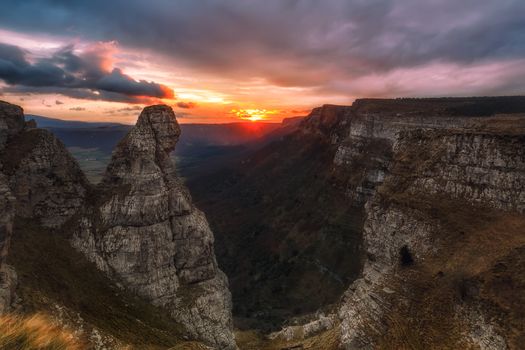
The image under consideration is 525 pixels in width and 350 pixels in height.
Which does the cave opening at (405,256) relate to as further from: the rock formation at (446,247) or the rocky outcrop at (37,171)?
the rocky outcrop at (37,171)

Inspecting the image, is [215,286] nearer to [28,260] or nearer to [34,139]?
[28,260]

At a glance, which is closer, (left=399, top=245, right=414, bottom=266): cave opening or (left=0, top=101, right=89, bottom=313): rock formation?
(left=399, top=245, right=414, bottom=266): cave opening

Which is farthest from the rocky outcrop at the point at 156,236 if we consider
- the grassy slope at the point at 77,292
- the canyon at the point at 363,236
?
the grassy slope at the point at 77,292

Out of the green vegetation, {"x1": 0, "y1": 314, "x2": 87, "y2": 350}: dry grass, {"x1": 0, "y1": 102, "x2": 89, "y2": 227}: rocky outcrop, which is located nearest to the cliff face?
{"x1": 0, "y1": 314, "x2": 87, "y2": 350}: dry grass

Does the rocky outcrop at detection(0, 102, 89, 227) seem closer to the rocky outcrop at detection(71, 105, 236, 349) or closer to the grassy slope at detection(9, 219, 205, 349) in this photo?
the grassy slope at detection(9, 219, 205, 349)

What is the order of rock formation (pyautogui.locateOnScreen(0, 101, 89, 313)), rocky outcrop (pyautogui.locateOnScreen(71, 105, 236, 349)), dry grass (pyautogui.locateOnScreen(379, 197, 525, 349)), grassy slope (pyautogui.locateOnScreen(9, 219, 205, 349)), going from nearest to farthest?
dry grass (pyautogui.locateOnScreen(379, 197, 525, 349))
grassy slope (pyautogui.locateOnScreen(9, 219, 205, 349))
rock formation (pyautogui.locateOnScreen(0, 101, 89, 313))
rocky outcrop (pyautogui.locateOnScreen(71, 105, 236, 349))

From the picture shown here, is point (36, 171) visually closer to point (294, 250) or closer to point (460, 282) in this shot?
point (460, 282)
